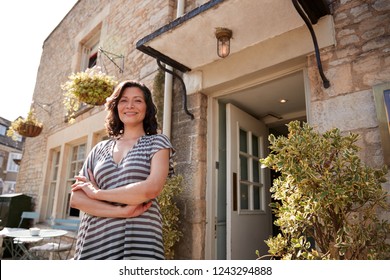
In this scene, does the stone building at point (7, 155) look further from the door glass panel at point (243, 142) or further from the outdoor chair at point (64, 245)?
the door glass panel at point (243, 142)

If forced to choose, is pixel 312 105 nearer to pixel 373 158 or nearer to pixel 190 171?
pixel 373 158

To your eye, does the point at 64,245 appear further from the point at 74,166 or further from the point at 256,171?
the point at 256,171

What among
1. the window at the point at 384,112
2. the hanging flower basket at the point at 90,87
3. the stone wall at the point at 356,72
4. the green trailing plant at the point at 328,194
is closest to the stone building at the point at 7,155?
the hanging flower basket at the point at 90,87

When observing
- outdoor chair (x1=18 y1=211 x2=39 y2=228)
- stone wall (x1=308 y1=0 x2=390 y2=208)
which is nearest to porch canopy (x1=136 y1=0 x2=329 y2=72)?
stone wall (x1=308 y1=0 x2=390 y2=208)

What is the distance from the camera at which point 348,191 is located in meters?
1.40

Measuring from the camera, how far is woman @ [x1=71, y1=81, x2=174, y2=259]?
4.28 ft

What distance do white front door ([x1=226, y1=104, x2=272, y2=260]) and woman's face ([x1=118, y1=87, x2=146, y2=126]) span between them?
1.61m

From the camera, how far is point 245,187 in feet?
10.8

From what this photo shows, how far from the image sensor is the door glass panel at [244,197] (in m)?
3.17

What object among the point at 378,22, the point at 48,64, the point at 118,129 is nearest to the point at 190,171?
the point at 118,129

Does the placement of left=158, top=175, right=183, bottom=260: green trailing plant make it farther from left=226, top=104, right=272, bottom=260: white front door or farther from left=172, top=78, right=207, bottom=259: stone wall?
left=226, top=104, right=272, bottom=260: white front door

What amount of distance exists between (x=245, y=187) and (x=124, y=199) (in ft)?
7.29

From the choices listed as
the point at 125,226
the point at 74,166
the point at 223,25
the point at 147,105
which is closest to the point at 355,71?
the point at 223,25
